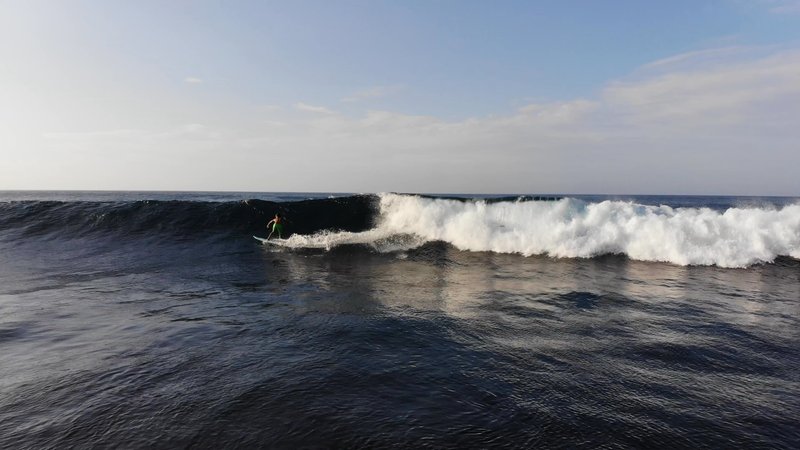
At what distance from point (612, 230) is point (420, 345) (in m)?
15.1

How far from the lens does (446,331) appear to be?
8.23 meters

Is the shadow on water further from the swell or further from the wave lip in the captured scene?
the swell

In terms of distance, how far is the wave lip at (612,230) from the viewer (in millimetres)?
17188

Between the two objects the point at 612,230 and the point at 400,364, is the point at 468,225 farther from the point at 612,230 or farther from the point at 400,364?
the point at 400,364

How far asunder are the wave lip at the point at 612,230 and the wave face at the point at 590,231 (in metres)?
0.03

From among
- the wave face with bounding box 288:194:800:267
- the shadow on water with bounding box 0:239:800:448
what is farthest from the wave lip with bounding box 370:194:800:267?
the shadow on water with bounding box 0:239:800:448

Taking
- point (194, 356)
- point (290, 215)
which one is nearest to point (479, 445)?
point (194, 356)

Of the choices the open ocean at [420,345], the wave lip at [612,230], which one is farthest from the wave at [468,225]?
the open ocean at [420,345]

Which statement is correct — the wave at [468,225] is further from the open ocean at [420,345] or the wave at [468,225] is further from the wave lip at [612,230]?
the open ocean at [420,345]

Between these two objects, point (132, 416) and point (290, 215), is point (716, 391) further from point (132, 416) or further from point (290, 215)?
point (290, 215)

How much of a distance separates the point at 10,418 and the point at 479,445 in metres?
5.59

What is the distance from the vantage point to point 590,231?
64.2 ft

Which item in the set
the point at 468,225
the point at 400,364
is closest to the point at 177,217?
the point at 468,225

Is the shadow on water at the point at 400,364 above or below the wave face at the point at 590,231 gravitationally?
below
